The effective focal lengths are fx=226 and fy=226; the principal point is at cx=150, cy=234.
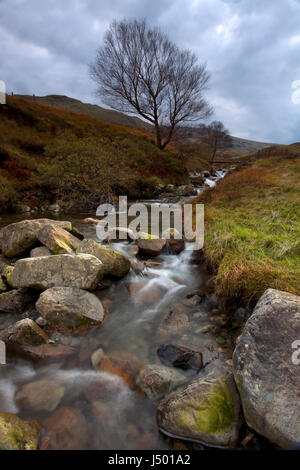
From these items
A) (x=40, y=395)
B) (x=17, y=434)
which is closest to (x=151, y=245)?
(x=40, y=395)

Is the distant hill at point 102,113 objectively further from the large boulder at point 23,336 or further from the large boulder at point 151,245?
the large boulder at point 23,336

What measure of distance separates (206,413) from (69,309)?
226 centimetres

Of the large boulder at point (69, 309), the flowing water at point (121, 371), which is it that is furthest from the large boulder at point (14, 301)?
the large boulder at point (69, 309)

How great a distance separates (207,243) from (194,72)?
79.2 ft

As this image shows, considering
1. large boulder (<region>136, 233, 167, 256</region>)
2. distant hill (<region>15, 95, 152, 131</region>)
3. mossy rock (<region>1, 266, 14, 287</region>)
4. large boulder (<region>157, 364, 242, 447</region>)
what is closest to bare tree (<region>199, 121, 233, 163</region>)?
distant hill (<region>15, 95, 152, 131</region>)

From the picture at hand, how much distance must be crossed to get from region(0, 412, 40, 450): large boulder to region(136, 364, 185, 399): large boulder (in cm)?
110

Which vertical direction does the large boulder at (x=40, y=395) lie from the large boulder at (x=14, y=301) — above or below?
below

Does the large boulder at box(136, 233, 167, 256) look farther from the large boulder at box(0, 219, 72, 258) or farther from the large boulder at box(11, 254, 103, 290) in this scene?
the large boulder at box(0, 219, 72, 258)

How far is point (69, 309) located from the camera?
3.43m

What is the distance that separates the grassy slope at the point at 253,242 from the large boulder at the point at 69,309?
2.12m

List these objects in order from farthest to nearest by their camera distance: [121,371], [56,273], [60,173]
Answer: [60,173]
[56,273]
[121,371]

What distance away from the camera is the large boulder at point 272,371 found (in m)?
1.81

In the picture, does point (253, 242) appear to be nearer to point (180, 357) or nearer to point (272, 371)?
point (180, 357)

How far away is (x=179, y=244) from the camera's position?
20.7 ft
